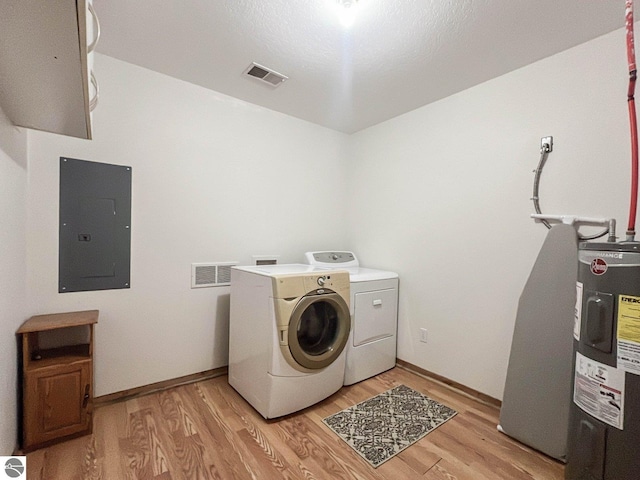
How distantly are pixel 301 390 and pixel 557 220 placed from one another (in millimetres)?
1871

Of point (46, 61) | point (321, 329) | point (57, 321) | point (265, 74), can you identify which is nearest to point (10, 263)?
point (57, 321)

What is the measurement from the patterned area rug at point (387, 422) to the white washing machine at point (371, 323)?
10.7 inches

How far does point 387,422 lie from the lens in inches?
69.9

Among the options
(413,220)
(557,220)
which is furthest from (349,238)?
(557,220)

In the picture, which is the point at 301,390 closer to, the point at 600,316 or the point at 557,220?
the point at 600,316

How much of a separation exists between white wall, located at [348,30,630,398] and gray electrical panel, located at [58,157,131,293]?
208 cm

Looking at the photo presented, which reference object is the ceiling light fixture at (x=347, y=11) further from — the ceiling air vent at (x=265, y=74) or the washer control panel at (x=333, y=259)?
the washer control panel at (x=333, y=259)

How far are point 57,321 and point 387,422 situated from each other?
6.50ft

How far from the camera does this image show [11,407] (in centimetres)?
137

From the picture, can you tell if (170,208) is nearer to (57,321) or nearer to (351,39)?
(57,321)

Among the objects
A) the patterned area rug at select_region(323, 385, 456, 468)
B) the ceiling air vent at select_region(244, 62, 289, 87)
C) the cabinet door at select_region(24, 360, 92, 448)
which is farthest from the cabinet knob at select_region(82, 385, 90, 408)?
the ceiling air vent at select_region(244, 62, 289, 87)

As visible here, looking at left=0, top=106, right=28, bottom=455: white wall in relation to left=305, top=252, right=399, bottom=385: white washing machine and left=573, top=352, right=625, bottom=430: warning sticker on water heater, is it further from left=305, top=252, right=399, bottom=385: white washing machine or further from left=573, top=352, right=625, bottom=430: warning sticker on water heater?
left=573, top=352, right=625, bottom=430: warning sticker on water heater

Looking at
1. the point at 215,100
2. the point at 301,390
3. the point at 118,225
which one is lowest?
the point at 301,390

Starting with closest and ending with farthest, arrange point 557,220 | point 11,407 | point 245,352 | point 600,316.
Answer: point 600,316 → point 11,407 → point 557,220 → point 245,352
